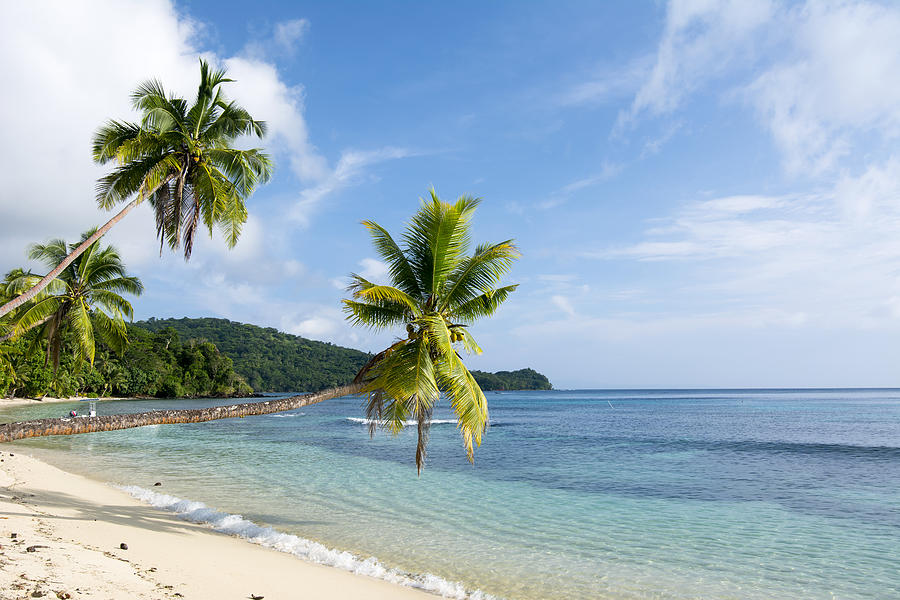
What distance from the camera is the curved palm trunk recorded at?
827cm

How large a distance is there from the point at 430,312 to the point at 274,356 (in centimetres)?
13424

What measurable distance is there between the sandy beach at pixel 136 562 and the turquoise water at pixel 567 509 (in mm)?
855

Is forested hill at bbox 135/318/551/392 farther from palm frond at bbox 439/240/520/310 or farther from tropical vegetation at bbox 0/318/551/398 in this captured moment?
palm frond at bbox 439/240/520/310

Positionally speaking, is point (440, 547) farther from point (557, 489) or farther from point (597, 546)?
point (557, 489)

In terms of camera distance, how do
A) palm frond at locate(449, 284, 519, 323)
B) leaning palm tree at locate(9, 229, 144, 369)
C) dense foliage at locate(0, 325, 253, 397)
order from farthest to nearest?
dense foliage at locate(0, 325, 253, 397) < leaning palm tree at locate(9, 229, 144, 369) < palm frond at locate(449, 284, 519, 323)

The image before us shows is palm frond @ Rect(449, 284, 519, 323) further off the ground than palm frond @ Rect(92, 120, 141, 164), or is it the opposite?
palm frond @ Rect(92, 120, 141, 164)

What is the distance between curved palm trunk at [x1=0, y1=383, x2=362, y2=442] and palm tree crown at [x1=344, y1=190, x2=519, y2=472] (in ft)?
3.34

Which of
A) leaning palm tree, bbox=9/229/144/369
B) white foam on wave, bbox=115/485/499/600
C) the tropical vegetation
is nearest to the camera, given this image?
white foam on wave, bbox=115/485/499/600

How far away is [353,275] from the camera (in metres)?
9.52

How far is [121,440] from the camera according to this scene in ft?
88.6

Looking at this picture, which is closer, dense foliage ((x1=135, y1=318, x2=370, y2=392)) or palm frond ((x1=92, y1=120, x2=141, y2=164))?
palm frond ((x1=92, y1=120, x2=141, y2=164))

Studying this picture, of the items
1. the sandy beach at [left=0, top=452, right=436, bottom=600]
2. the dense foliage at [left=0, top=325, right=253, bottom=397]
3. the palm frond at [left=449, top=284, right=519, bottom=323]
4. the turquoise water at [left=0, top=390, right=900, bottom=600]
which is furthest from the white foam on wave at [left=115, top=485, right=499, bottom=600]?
the dense foliage at [left=0, top=325, right=253, bottom=397]

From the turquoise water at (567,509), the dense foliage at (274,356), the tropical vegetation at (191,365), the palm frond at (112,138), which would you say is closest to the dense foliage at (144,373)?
the tropical vegetation at (191,365)

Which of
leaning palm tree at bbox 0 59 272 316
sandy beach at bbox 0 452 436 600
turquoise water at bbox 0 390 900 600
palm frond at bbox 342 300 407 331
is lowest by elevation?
turquoise water at bbox 0 390 900 600
